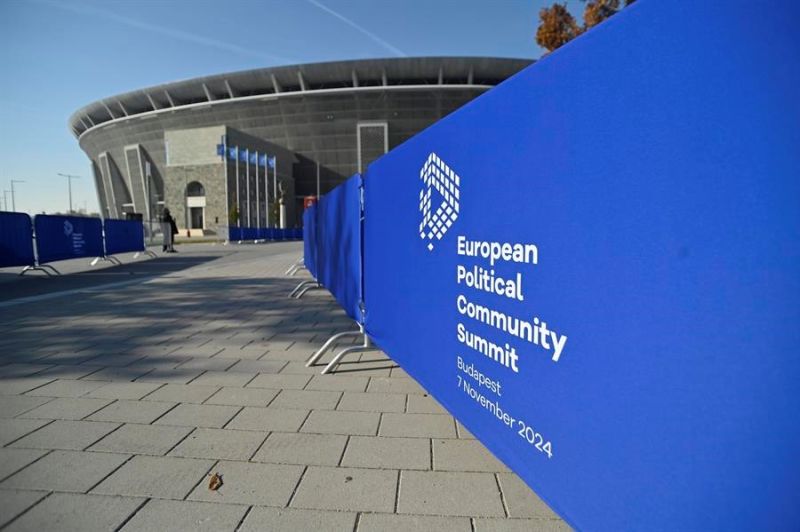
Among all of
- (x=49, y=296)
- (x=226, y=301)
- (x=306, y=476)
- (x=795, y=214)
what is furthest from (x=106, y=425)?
(x=49, y=296)

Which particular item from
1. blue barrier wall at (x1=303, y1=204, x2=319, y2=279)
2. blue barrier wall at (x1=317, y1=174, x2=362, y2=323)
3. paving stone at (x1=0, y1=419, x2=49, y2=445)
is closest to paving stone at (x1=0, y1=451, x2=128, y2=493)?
paving stone at (x1=0, y1=419, x2=49, y2=445)

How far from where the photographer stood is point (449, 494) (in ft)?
6.77

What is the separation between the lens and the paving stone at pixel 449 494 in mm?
1940

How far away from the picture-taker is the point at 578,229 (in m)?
1.41

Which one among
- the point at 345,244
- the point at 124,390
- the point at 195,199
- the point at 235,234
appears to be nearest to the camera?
the point at 124,390

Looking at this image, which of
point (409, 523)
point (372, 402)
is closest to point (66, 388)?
→ point (372, 402)

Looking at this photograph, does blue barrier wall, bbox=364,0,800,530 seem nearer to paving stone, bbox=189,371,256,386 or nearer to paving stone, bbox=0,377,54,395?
paving stone, bbox=189,371,256,386

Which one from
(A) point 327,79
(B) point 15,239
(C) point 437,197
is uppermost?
(A) point 327,79

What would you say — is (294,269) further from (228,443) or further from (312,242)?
(228,443)

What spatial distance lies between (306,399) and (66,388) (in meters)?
2.12

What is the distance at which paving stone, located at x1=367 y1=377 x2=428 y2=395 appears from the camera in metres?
3.49

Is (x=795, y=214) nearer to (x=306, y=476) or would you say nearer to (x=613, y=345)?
(x=613, y=345)

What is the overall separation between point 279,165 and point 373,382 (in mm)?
58671

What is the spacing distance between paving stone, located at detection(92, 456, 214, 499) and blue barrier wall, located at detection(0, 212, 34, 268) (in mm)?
10822
